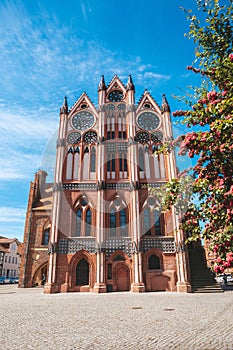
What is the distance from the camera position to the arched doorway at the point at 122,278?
23.2 meters

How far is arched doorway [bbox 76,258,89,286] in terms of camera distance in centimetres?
2320

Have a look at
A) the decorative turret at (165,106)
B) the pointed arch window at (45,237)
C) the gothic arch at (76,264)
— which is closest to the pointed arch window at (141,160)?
the decorative turret at (165,106)

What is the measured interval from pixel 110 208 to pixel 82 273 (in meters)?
6.73

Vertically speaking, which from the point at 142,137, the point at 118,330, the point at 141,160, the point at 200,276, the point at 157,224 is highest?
the point at 142,137

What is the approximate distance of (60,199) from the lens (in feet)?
82.5

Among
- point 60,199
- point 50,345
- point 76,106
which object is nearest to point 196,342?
point 50,345

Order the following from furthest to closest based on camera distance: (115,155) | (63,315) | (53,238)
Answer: (115,155) < (53,238) < (63,315)

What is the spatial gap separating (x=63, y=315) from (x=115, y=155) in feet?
61.7

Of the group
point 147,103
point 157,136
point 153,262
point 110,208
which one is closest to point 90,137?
point 157,136

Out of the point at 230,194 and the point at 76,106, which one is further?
the point at 76,106

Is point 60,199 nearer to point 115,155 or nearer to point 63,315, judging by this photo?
point 115,155

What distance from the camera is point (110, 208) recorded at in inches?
993

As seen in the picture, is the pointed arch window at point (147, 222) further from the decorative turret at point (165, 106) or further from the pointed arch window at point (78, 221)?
the decorative turret at point (165, 106)

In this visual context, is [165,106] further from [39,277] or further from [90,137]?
[39,277]
